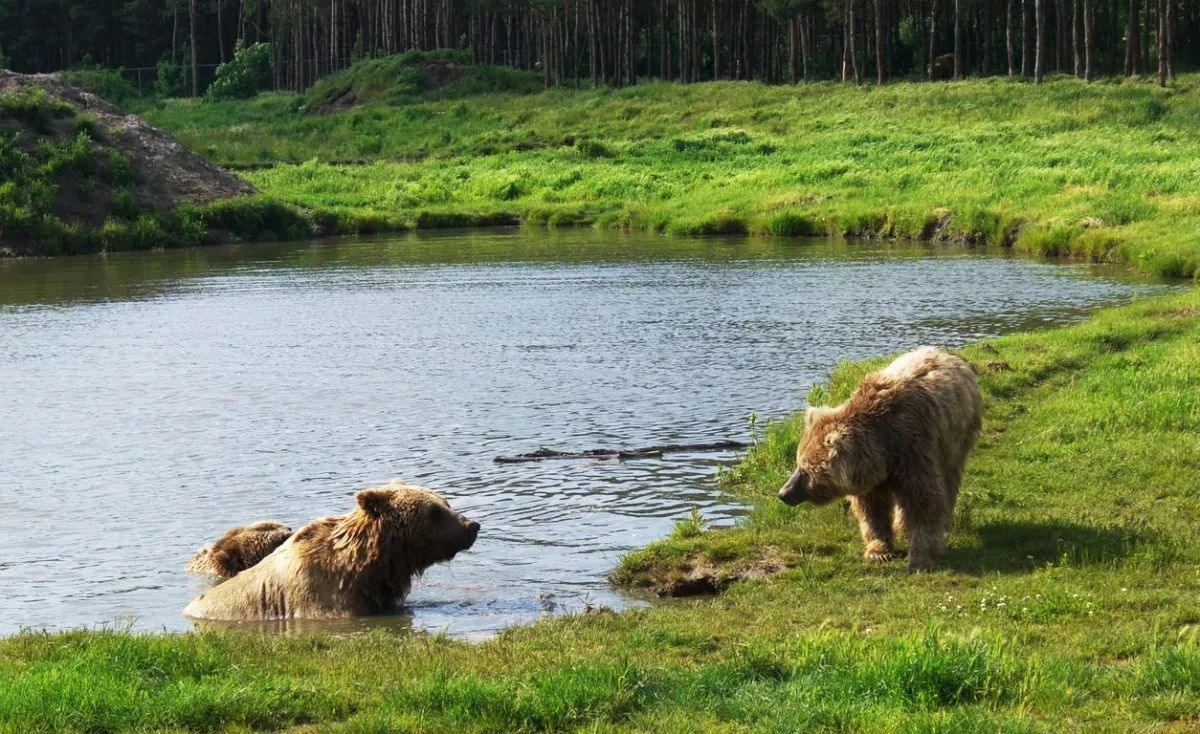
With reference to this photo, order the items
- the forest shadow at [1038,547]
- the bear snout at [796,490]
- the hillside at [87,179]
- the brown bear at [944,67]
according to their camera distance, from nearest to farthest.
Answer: the forest shadow at [1038,547]
the bear snout at [796,490]
the hillside at [87,179]
the brown bear at [944,67]

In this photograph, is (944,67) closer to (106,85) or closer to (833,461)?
(106,85)

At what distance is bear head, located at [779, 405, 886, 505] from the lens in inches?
433

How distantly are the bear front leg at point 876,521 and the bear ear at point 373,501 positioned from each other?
3.54 meters

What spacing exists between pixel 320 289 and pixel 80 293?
557cm

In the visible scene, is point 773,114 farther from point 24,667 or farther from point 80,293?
point 24,667

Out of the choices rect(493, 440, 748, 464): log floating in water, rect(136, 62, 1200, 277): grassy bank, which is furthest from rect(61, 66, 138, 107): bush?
rect(493, 440, 748, 464): log floating in water

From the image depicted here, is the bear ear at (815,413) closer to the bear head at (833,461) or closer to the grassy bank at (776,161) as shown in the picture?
the bear head at (833,461)

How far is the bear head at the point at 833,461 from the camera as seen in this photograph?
10992 mm

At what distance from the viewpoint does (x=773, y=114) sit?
66500 millimetres

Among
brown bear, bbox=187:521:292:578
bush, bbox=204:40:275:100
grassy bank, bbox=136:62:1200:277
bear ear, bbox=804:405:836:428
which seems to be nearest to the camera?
bear ear, bbox=804:405:836:428

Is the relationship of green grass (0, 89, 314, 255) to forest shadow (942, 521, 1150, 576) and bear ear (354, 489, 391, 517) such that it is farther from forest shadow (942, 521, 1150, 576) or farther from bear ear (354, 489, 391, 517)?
forest shadow (942, 521, 1150, 576)

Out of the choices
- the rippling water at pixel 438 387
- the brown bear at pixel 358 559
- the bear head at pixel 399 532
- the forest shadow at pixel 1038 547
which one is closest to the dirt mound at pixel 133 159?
the rippling water at pixel 438 387

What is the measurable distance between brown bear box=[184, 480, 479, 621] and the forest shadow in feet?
12.0

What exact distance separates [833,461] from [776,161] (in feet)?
142
